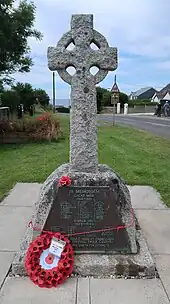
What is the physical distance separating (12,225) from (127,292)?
6.68 feet

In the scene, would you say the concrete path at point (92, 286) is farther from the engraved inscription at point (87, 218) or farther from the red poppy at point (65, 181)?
the red poppy at point (65, 181)

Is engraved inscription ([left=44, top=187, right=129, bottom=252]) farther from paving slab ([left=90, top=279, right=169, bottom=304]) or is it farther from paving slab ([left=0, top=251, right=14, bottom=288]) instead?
paving slab ([left=0, top=251, right=14, bottom=288])

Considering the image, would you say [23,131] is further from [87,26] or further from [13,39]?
[87,26]

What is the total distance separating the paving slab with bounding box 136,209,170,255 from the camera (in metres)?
3.83

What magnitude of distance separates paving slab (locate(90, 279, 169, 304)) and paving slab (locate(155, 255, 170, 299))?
54 mm

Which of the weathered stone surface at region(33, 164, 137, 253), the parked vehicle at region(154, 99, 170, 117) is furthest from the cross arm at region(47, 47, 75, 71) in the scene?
the parked vehicle at region(154, 99, 170, 117)

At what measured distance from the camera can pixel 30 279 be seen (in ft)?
10.3

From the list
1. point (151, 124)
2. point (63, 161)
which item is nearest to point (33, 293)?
point (63, 161)

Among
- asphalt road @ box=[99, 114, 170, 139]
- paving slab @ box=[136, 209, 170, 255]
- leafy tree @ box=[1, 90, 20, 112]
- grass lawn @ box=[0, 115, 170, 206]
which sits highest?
leafy tree @ box=[1, 90, 20, 112]

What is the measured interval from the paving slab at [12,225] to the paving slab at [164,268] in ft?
5.13

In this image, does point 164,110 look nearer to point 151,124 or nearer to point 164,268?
point 151,124

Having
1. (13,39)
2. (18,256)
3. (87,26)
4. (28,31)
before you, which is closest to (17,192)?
(18,256)

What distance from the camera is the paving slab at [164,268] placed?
311 cm

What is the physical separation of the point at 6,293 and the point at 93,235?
3.37 feet
